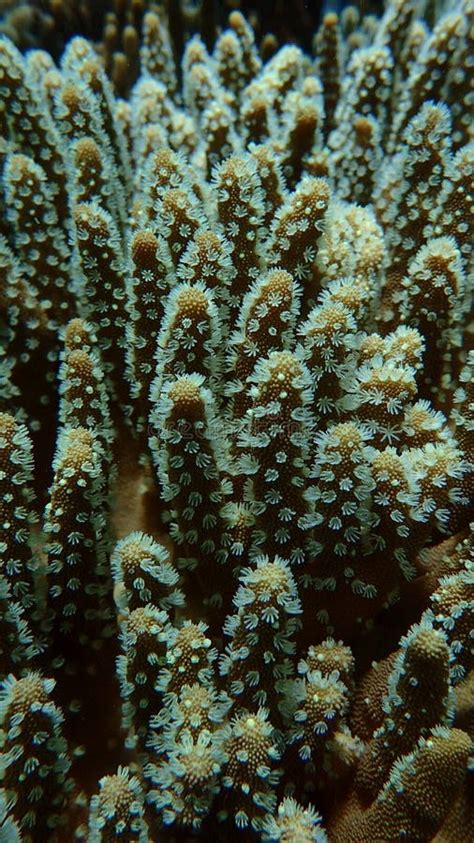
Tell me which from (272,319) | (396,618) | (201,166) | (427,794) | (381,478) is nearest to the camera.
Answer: (427,794)

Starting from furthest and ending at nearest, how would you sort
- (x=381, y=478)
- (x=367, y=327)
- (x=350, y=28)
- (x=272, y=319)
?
(x=350, y=28), (x=367, y=327), (x=272, y=319), (x=381, y=478)


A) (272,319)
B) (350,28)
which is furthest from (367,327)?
(350,28)

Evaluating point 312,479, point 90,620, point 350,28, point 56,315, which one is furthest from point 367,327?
point 350,28

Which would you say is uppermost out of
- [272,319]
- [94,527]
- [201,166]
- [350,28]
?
[350,28]

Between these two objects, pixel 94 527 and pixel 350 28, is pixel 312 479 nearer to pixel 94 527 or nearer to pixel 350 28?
pixel 94 527

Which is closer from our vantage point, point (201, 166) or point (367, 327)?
point (367, 327)

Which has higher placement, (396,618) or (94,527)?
(94,527)
